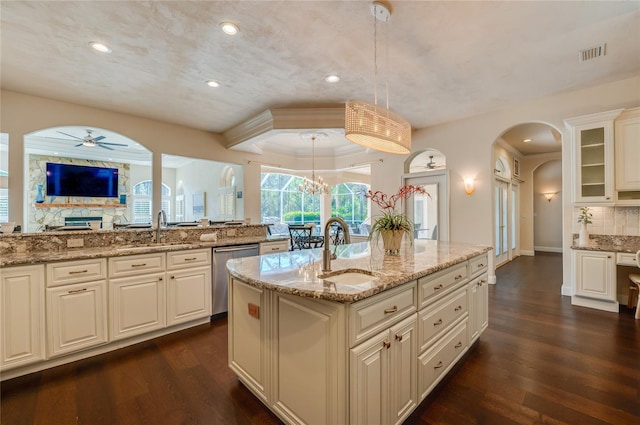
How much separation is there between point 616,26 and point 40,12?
5.06m

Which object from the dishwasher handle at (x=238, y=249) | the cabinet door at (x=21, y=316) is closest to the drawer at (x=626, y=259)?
the dishwasher handle at (x=238, y=249)

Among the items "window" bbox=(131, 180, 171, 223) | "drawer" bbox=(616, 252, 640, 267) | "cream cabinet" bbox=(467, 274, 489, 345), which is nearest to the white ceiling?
"drawer" bbox=(616, 252, 640, 267)

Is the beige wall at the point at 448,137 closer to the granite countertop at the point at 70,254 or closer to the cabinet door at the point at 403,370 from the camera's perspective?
the granite countertop at the point at 70,254

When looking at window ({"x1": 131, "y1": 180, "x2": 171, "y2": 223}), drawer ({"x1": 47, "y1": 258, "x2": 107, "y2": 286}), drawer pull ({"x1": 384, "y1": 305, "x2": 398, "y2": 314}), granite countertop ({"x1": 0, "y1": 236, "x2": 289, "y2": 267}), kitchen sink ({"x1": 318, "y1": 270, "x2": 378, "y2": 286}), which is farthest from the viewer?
window ({"x1": 131, "y1": 180, "x2": 171, "y2": 223})

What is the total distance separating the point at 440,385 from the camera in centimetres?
200

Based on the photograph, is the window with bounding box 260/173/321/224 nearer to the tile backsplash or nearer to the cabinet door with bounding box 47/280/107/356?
the cabinet door with bounding box 47/280/107/356

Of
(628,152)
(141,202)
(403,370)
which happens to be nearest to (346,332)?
(403,370)

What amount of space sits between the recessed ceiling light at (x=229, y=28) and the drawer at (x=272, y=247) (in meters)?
2.38

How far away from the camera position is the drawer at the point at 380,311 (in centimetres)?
129

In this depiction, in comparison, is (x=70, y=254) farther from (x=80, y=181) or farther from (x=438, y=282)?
(x=80, y=181)

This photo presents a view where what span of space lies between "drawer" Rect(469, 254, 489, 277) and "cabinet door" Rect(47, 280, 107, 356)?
3280 mm

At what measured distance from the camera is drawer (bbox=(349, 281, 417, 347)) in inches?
50.9

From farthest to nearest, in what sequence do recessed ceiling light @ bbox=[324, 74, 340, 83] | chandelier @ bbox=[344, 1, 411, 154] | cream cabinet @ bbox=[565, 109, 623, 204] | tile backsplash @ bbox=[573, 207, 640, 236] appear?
1. tile backsplash @ bbox=[573, 207, 640, 236]
2. cream cabinet @ bbox=[565, 109, 623, 204]
3. recessed ceiling light @ bbox=[324, 74, 340, 83]
4. chandelier @ bbox=[344, 1, 411, 154]

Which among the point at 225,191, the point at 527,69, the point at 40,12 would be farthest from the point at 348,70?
the point at 225,191
